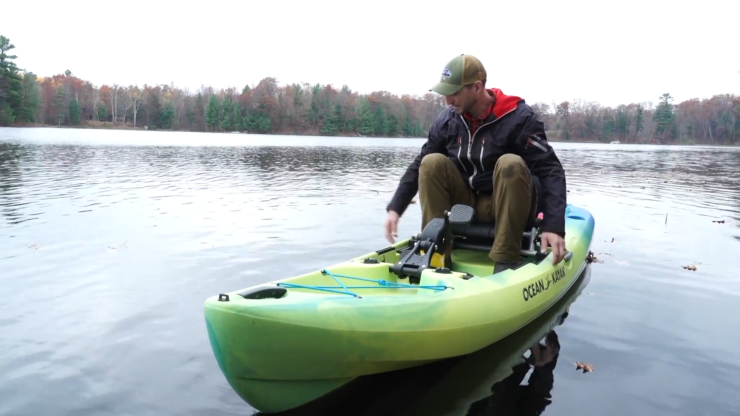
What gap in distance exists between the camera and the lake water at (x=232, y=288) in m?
3.80

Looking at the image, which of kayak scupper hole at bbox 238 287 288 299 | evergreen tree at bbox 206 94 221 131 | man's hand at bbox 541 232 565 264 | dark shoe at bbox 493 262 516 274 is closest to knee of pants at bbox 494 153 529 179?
man's hand at bbox 541 232 565 264

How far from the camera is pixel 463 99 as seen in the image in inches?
177

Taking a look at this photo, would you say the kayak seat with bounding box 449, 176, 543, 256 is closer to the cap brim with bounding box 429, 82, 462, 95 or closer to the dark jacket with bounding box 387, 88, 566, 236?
the dark jacket with bounding box 387, 88, 566, 236

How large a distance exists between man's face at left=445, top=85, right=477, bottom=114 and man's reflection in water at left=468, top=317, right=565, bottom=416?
7.04ft

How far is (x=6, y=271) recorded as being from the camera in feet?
22.1

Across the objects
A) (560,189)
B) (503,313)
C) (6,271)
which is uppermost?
(560,189)

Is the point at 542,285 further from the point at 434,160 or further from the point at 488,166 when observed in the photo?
the point at 434,160

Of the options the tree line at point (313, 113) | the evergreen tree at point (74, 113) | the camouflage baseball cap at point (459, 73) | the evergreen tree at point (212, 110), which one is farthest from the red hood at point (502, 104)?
the evergreen tree at point (74, 113)

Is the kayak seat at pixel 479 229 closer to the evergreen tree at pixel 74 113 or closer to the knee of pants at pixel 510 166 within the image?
the knee of pants at pixel 510 166

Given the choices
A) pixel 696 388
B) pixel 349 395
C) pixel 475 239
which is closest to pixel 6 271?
pixel 349 395

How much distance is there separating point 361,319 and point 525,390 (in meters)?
1.55

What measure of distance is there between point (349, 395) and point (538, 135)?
8.70 feet

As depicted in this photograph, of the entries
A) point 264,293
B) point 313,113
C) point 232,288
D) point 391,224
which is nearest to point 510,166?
point 391,224

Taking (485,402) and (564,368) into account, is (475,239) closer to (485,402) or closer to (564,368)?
(564,368)
